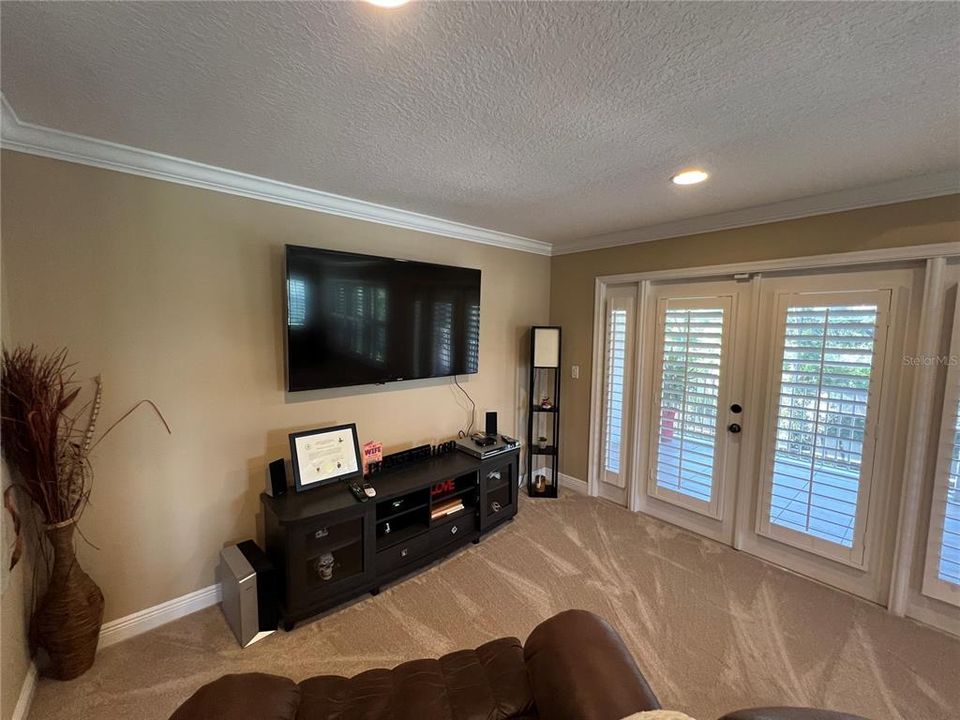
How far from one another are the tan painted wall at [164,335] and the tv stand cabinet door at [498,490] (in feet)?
3.84

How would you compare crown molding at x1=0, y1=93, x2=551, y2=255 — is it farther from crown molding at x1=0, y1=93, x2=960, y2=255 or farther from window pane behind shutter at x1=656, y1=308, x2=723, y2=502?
window pane behind shutter at x1=656, y1=308, x2=723, y2=502

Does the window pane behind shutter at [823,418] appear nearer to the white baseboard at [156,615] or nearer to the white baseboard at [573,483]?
the white baseboard at [573,483]

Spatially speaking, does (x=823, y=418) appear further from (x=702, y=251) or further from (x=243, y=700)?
(x=243, y=700)

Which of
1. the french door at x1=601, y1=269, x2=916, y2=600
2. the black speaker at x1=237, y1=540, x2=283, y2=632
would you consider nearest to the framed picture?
the black speaker at x1=237, y1=540, x2=283, y2=632

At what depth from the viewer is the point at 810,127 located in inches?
60.5

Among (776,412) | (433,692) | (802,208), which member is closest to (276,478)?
(433,692)

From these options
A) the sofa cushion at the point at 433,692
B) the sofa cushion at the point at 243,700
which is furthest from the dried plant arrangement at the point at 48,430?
the sofa cushion at the point at 433,692

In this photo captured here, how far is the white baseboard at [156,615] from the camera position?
1.93 meters

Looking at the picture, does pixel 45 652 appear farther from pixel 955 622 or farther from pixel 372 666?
pixel 955 622

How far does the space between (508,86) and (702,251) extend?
226 cm

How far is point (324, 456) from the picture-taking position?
7.91 feet

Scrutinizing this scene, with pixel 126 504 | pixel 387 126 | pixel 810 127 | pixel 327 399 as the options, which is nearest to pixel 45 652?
pixel 126 504

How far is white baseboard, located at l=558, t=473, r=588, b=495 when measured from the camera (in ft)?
12.4

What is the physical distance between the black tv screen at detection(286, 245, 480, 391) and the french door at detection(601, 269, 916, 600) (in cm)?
157
